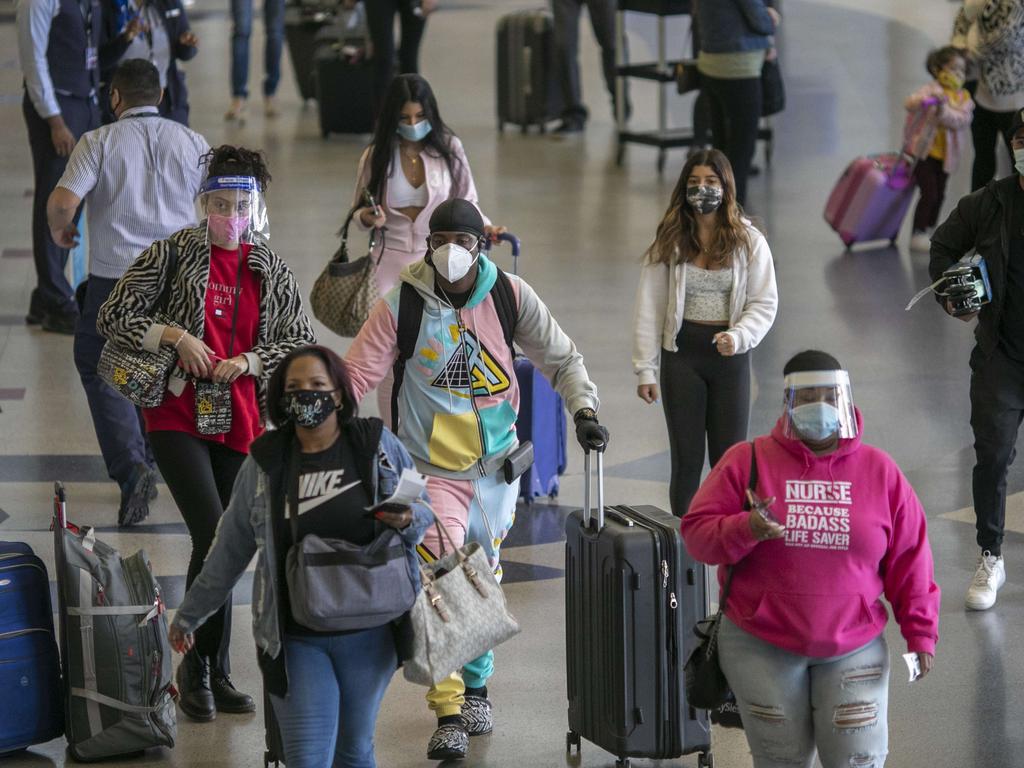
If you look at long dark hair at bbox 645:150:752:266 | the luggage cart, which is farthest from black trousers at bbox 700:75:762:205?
long dark hair at bbox 645:150:752:266

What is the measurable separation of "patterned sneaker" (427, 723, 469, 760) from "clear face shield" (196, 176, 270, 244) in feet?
5.55

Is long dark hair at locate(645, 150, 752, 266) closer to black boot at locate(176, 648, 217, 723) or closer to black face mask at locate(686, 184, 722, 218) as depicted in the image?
black face mask at locate(686, 184, 722, 218)

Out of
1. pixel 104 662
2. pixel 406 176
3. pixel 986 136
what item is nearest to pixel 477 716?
pixel 104 662

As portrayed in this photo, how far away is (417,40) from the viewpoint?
1598 centimetres

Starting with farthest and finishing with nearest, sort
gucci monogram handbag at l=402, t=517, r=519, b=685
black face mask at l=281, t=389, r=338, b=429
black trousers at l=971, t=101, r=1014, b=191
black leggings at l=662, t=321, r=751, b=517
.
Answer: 1. black trousers at l=971, t=101, r=1014, b=191
2. black leggings at l=662, t=321, r=751, b=517
3. gucci monogram handbag at l=402, t=517, r=519, b=685
4. black face mask at l=281, t=389, r=338, b=429

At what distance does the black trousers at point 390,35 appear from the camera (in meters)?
15.7

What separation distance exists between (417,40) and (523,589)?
1022 centimetres

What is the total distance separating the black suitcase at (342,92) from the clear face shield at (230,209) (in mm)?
11647

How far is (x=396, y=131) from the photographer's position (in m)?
7.39

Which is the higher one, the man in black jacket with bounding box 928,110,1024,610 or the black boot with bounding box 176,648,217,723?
the man in black jacket with bounding box 928,110,1024,610

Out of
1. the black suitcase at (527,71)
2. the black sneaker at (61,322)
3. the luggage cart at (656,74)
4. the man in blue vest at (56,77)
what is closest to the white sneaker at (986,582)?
the man in blue vest at (56,77)

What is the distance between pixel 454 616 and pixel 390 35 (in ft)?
40.4

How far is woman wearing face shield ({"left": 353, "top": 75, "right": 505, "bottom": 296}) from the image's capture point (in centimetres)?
734

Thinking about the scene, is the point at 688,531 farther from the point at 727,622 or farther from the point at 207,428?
the point at 207,428
